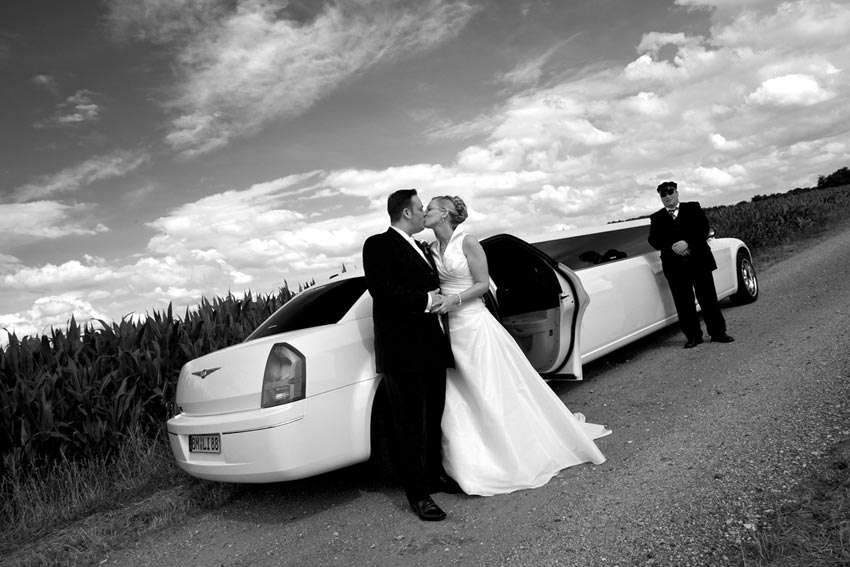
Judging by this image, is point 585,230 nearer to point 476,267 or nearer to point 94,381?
point 476,267

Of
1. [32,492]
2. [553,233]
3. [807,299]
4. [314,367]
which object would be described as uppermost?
[553,233]

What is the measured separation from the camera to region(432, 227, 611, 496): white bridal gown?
13.2 feet

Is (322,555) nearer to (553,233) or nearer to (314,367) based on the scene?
(314,367)

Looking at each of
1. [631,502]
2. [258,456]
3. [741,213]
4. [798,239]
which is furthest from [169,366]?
[741,213]

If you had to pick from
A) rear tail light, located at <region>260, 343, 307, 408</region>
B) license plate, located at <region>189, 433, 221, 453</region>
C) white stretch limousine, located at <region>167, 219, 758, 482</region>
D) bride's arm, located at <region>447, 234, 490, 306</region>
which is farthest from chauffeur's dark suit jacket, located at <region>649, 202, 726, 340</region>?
license plate, located at <region>189, 433, 221, 453</region>

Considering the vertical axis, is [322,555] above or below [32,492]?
below

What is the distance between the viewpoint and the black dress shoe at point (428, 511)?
146 inches

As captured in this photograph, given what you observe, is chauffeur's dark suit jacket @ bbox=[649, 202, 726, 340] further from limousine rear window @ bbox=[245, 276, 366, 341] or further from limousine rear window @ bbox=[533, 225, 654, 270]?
limousine rear window @ bbox=[245, 276, 366, 341]

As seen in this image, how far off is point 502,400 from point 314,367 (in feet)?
4.16

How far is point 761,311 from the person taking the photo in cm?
838

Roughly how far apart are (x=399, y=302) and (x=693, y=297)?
478 centimetres

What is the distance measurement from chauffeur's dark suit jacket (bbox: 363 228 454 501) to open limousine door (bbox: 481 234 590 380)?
1.54 metres

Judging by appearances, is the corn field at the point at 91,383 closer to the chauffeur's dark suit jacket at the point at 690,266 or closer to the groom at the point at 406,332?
the groom at the point at 406,332

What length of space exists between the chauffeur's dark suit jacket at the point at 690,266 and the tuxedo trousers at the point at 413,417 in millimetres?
4220
